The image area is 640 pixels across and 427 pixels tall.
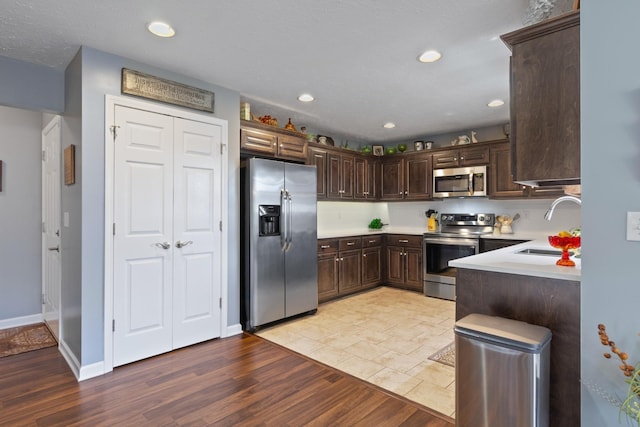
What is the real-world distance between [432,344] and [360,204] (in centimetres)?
330

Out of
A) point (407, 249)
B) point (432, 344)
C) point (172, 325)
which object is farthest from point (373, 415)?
point (407, 249)

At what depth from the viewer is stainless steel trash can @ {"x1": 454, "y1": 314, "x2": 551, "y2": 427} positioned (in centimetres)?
156

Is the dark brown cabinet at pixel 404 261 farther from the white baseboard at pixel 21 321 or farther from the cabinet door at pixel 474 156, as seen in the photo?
the white baseboard at pixel 21 321

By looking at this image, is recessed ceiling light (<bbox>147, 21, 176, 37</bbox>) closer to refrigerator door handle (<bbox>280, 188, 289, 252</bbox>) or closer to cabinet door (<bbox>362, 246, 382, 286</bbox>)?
refrigerator door handle (<bbox>280, 188, 289, 252</bbox>)

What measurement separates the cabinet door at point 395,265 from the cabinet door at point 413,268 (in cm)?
9

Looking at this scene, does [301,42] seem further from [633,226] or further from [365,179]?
[365,179]

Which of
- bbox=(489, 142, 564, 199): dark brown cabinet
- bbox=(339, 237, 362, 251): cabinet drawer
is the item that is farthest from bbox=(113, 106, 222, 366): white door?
bbox=(489, 142, 564, 199): dark brown cabinet

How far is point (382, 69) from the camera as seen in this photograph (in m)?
3.01

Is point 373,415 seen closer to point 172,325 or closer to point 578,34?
point 172,325

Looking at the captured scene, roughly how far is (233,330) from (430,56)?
3.13m

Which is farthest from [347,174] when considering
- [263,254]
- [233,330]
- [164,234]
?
[164,234]

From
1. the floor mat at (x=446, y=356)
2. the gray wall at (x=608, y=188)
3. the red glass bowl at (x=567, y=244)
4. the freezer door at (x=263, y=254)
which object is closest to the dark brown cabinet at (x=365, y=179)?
the freezer door at (x=263, y=254)

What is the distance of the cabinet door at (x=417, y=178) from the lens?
547 cm

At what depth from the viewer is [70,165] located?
111 inches
